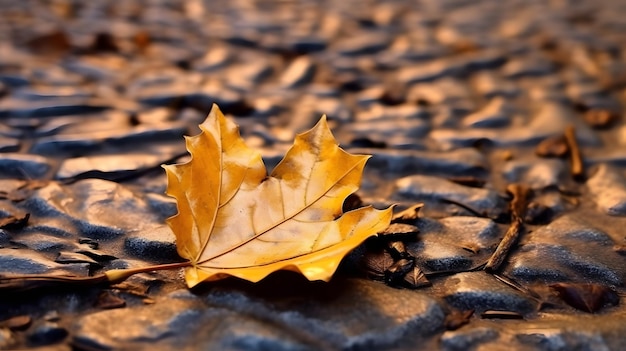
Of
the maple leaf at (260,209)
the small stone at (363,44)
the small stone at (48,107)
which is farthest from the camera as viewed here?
the small stone at (363,44)

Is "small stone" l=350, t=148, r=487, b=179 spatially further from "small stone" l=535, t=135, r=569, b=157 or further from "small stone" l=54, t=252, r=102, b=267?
"small stone" l=54, t=252, r=102, b=267

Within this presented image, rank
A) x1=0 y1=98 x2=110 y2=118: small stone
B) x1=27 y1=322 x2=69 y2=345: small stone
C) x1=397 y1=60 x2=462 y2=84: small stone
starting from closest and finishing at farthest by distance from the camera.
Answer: x1=27 y1=322 x2=69 y2=345: small stone, x1=0 y1=98 x2=110 y2=118: small stone, x1=397 y1=60 x2=462 y2=84: small stone

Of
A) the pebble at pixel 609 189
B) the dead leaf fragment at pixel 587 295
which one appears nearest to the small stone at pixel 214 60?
the pebble at pixel 609 189

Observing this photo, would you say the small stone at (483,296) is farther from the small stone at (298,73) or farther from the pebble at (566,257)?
the small stone at (298,73)

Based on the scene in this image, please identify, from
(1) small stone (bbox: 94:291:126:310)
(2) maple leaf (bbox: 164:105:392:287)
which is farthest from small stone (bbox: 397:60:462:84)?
(1) small stone (bbox: 94:291:126:310)

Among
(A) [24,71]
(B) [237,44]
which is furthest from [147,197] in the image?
(B) [237,44]

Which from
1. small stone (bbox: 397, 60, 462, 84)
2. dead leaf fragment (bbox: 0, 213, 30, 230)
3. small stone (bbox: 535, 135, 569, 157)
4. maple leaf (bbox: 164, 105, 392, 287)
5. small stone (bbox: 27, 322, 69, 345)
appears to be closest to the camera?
small stone (bbox: 27, 322, 69, 345)
